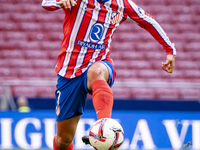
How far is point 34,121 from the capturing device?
257 inches

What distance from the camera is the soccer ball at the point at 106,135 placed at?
7.86 feet

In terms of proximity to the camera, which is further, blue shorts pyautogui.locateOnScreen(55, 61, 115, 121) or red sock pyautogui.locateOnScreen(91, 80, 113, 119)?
blue shorts pyautogui.locateOnScreen(55, 61, 115, 121)

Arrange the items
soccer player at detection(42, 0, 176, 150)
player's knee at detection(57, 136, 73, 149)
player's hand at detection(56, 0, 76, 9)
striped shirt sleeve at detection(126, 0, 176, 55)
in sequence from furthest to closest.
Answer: player's knee at detection(57, 136, 73, 149), striped shirt sleeve at detection(126, 0, 176, 55), soccer player at detection(42, 0, 176, 150), player's hand at detection(56, 0, 76, 9)

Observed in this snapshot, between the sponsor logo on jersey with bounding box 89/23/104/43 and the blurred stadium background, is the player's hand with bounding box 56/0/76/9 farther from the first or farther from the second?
the blurred stadium background

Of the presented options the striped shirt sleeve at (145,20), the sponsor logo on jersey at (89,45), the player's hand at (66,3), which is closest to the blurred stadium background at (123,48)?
the striped shirt sleeve at (145,20)

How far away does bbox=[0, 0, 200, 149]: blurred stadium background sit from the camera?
10.2m

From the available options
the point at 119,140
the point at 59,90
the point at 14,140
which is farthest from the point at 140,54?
the point at 119,140

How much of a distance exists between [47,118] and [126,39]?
5.56 meters

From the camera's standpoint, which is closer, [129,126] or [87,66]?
[87,66]

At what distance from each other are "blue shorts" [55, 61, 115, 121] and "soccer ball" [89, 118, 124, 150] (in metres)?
0.60

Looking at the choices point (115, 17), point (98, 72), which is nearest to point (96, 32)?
point (115, 17)

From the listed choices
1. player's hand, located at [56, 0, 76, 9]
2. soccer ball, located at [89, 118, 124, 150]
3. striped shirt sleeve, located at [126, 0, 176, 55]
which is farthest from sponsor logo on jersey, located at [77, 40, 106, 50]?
soccer ball, located at [89, 118, 124, 150]

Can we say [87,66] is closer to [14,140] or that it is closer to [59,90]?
[59,90]

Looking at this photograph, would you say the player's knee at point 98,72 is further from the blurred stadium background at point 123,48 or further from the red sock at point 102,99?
the blurred stadium background at point 123,48
